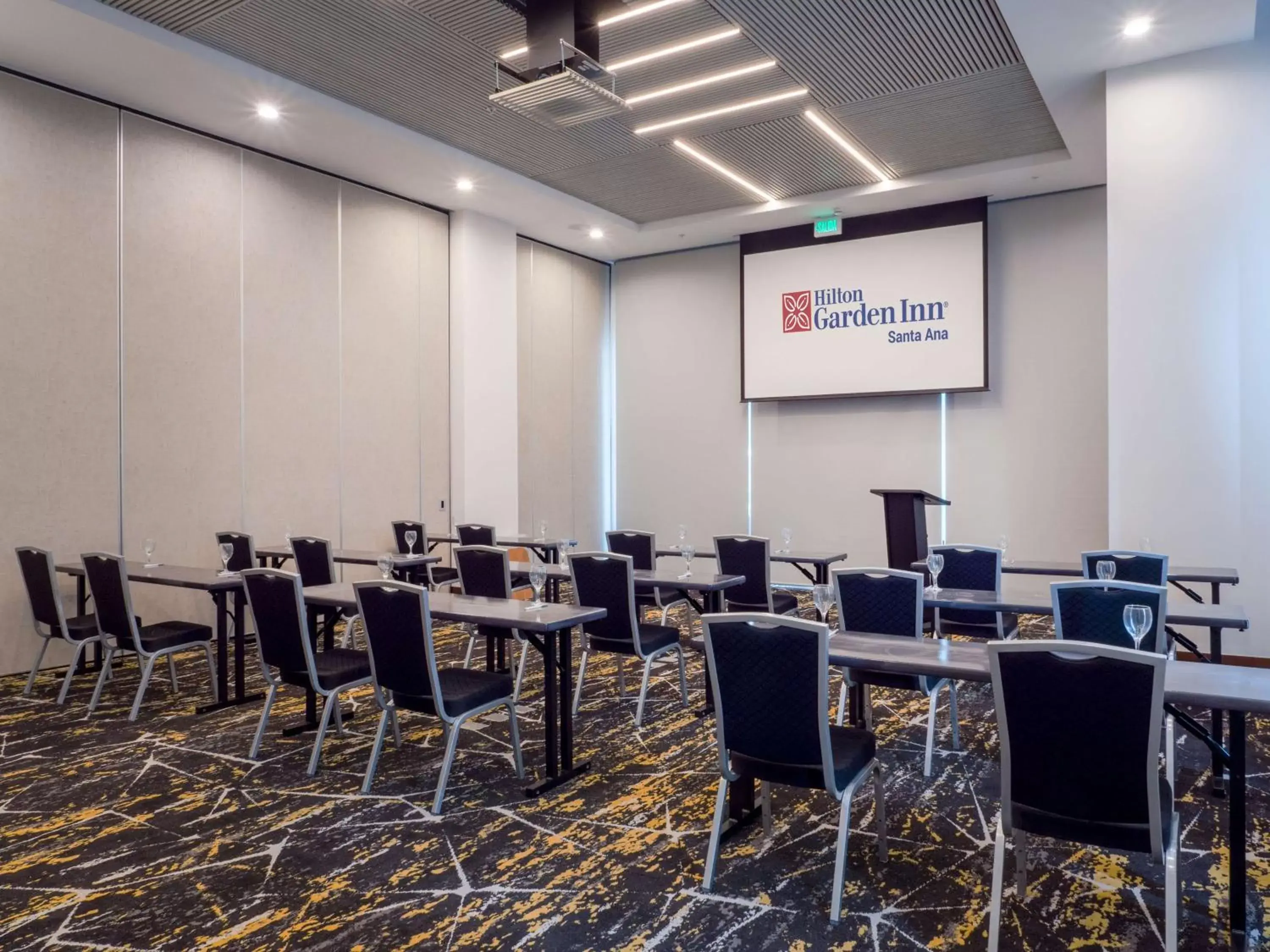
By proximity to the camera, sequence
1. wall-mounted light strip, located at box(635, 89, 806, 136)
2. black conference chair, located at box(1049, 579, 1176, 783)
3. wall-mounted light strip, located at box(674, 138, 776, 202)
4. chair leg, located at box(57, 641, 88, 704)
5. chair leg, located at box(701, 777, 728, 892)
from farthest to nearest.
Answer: wall-mounted light strip, located at box(674, 138, 776, 202) → wall-mounted light strip, located at box(635, 89, 806, 136) → chair leg, located at box(57, 641, 88, 704) → black conference chair, located at box(1049, 579, 1176, 783) → chair leg, located at box(701, 777, 728, 892)

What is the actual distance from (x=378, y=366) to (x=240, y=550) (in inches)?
109

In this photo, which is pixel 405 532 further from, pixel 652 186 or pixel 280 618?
pixel 652 186

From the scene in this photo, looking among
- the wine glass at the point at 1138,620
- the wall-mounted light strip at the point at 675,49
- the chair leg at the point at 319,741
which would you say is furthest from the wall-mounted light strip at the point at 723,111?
the chair leg at the point at 319,741

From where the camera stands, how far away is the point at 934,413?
9.34 metres

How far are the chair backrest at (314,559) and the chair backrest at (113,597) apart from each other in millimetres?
1304

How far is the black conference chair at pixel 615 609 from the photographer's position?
14.9 ft

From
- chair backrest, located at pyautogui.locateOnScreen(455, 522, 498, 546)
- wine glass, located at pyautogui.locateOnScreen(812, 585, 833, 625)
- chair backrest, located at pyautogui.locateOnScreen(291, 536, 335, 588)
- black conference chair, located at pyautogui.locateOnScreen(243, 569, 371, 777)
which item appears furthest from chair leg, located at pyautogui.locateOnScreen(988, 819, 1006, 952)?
chair backrest, located at pyautogui.locateOnScreen(455, 522, 498, 546)

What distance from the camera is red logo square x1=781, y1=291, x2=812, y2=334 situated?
32.3 ft

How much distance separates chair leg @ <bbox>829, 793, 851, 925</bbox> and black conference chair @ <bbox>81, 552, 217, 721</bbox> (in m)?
3.87

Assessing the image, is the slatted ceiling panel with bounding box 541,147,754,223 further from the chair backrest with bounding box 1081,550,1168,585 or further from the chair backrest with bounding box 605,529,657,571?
the chair backrest with bounding box 1081,550,1168,585

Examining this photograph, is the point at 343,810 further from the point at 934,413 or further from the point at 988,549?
the point at 934,413

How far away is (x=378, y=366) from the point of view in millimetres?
8445

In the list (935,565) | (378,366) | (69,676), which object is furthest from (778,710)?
(378,366)

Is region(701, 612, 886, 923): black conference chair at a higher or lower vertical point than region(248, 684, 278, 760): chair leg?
higher
